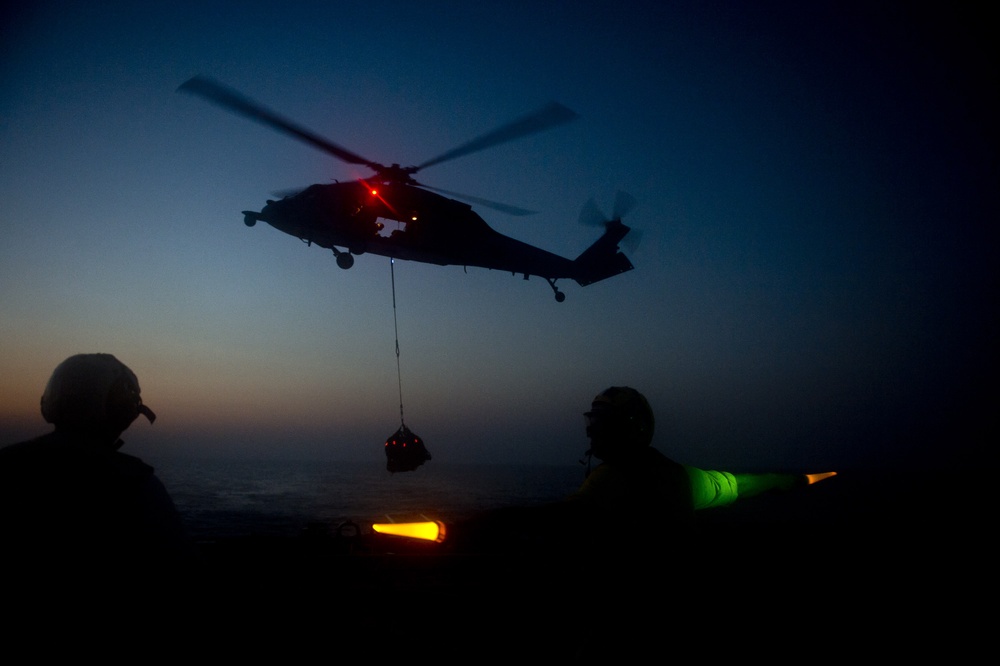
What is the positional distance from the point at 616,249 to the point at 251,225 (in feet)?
42.5

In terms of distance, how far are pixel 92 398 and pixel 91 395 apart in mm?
15

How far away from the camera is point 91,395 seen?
1.79m

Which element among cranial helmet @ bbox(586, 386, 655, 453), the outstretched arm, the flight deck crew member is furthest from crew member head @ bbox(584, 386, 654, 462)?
the flight deck crew member

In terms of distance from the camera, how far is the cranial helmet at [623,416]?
233 centimetres

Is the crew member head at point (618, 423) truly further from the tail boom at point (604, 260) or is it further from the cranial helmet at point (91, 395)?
the tail boom at point (604, 260)

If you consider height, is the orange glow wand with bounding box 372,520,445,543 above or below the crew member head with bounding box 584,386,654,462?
below

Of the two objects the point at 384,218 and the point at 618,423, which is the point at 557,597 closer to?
the point at 618,423

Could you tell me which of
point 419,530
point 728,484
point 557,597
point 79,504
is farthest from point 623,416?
point 557,597

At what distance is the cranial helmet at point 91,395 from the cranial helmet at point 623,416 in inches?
78.2

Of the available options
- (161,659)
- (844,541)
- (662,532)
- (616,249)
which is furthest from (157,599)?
(616,249)

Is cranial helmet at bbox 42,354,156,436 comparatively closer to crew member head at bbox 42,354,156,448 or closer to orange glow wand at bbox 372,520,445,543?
crew member head at bbox 42,354,156,448

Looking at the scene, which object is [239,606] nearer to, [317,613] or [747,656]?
[317,613]

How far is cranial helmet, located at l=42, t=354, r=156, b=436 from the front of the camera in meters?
1.75

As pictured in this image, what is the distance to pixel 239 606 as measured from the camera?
5691 millimetres
